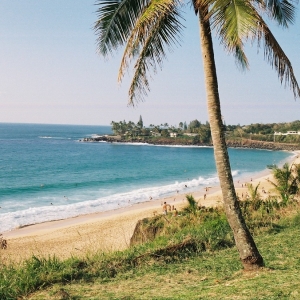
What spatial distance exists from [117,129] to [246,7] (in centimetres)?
13311

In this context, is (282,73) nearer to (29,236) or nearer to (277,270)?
(277,270)

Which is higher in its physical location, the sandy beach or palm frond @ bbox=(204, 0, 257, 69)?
palm frond @ bbox=(204, 0, 257, 69)

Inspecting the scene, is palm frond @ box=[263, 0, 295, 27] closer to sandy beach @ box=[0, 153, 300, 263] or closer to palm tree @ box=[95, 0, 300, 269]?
palm tree @ box=[95, 0, 300, 269]

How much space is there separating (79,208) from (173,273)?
75.9 feet

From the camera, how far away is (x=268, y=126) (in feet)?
418

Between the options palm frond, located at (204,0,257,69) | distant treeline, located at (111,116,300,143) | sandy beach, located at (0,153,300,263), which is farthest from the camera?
distant treeline, located at (111,116,300,143)

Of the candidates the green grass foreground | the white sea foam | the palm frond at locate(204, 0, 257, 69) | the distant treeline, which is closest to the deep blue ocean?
the white sea foam

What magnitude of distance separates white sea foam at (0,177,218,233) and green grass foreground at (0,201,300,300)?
17.5 m

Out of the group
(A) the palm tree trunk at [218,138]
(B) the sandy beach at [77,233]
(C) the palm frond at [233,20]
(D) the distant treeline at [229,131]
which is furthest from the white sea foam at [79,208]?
(D) the distant treeline at [229,131]

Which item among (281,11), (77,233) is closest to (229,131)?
(77,233)

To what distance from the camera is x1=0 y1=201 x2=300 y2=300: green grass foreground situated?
200 inches

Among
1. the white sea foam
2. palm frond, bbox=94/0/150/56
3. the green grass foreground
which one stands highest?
palm frond, bbox=94/0/150/56

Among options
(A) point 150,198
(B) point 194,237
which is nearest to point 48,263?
(B) point 194,237

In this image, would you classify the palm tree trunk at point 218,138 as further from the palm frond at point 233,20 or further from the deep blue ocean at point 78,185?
the deep blue ocean at point 78,185
